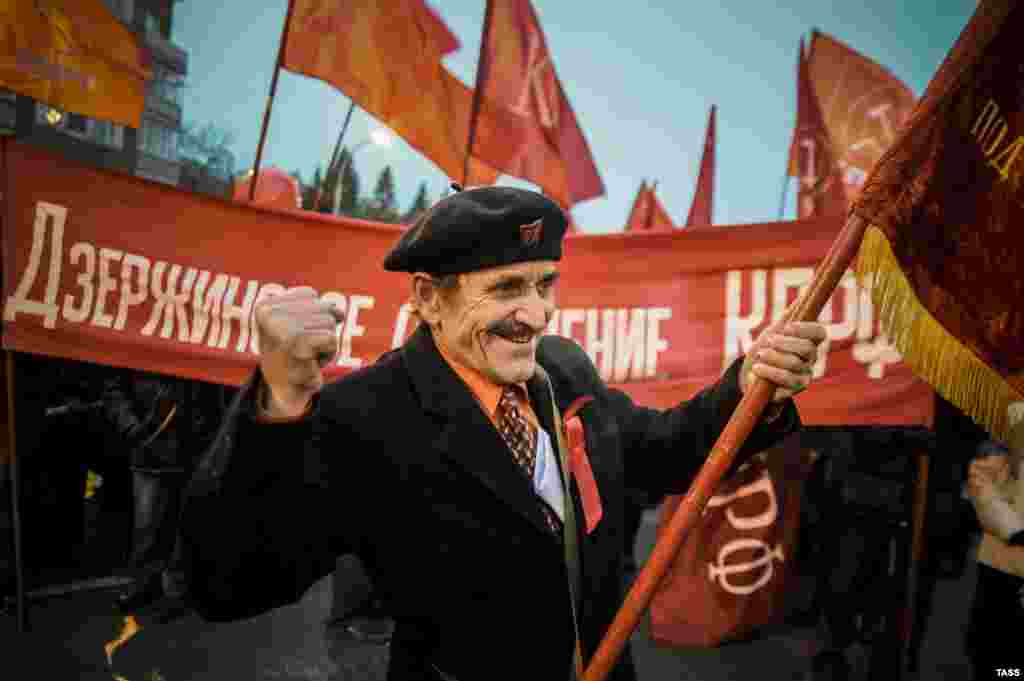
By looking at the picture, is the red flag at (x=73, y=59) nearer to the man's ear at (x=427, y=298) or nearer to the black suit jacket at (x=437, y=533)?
the man's ear at (x=427, y=298)

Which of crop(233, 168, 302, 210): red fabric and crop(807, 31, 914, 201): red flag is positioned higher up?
crop(807, 31, 914, 201): red flag

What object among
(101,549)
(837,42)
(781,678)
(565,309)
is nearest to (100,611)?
(101,549)

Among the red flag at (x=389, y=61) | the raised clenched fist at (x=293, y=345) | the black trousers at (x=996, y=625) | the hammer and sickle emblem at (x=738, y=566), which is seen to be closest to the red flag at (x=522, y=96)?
the red flag at (x=389, y=61)

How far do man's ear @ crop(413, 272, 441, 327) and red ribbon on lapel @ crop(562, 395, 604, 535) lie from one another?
1.32 feet

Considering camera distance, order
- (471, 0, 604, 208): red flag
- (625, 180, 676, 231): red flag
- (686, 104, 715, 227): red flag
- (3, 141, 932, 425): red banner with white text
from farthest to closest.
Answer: (625, 180, 676, 231): red flag < (686, 104, 715, 227): red flag < (471, 0, 604, 208): red flag < (3, 141, 932, 425): red banner with white text

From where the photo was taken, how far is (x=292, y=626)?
435 cm

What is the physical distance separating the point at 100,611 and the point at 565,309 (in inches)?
144

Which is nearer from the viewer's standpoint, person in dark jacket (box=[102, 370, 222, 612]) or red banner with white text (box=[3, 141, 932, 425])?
red banner with white text (box=[3, 141, 932, 425])

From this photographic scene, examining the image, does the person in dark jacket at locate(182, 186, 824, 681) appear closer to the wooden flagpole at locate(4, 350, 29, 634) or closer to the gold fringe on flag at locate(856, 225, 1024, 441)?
the gold fringe on flag at locate(856, 225, 1024, 441)

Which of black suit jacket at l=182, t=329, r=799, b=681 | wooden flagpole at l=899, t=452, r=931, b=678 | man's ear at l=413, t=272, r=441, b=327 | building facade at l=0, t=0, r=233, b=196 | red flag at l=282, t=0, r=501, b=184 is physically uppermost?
building facade at l=0, t=0, r=233, b=196

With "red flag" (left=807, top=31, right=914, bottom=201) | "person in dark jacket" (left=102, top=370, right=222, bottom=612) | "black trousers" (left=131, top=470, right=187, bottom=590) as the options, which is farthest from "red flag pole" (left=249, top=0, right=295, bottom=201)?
"red flag" (left=807, top=31, right=914, bottom=201)

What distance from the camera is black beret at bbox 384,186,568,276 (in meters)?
1.42

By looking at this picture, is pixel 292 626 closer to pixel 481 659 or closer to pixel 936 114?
pixel 481 659

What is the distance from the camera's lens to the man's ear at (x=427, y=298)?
4.98ft
